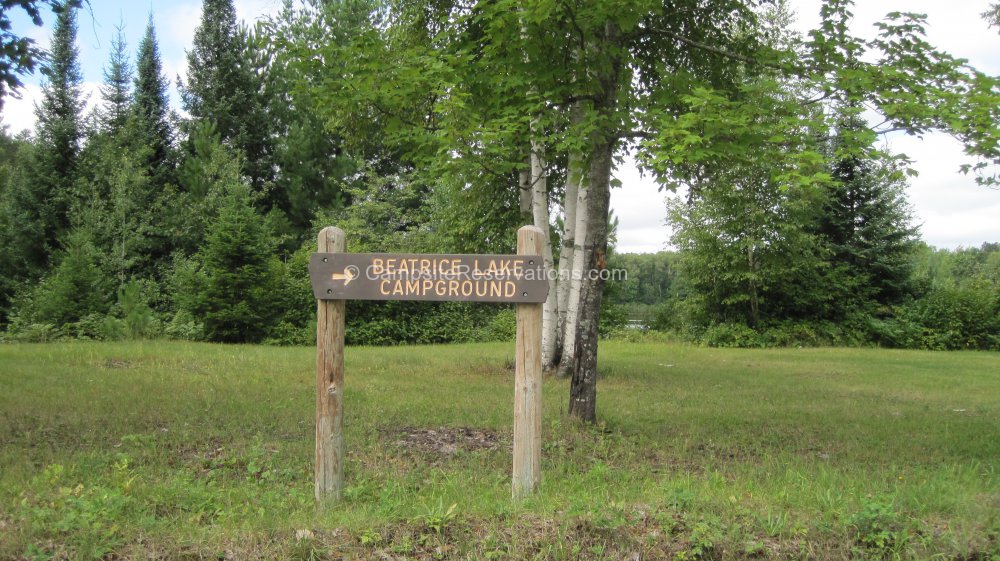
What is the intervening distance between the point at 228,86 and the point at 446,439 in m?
30.7

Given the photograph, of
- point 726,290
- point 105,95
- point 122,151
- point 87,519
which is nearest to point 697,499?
point 87,519

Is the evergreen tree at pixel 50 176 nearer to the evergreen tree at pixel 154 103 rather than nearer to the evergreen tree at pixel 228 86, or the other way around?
the evergreen tree at pixel 154 103

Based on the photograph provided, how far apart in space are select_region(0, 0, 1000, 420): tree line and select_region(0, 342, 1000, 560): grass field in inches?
74.6

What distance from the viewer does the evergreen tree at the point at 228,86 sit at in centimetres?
3297

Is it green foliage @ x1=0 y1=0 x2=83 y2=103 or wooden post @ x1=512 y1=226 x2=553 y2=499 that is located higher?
green foliage @ x1=0 y1=0 x2=83 y2=103

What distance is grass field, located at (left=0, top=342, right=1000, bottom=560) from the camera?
4.00m

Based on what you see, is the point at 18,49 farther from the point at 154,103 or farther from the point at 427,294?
the point at 154,103

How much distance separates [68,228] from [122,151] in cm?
410

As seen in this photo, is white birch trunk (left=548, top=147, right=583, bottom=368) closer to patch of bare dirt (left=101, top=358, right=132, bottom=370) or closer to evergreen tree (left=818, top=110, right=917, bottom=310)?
patch of bare dirt (left=101, top=358, right=132, bottom=370)

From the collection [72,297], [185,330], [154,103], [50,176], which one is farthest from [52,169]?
[185,330]

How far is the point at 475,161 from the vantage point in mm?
7668

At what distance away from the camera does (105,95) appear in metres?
33.0

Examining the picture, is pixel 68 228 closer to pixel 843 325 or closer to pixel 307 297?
pixel 307 297

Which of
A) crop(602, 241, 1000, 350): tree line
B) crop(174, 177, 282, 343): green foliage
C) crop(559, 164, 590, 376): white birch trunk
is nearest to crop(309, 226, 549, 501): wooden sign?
crop(559, 164, 590, 376): white birch trunk
